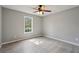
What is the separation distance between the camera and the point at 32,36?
692 centimetres

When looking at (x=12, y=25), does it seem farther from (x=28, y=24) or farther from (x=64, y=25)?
(x=64, y=25)

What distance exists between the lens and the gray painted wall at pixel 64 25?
182 inches

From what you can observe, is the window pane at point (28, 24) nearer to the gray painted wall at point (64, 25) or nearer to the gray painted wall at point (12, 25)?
the gray painted wall at point (12, 25)

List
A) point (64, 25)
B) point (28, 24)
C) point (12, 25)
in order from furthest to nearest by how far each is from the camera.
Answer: point (28, 24), point (64, 25), point (12, 25)

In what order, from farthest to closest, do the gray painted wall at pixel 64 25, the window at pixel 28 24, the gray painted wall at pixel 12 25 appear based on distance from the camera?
the window at pixel 28 24, the gray painted wall at pixel 12 25, the gray painted wall at pixel 64 25

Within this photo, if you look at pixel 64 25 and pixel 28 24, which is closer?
pixel 64 25

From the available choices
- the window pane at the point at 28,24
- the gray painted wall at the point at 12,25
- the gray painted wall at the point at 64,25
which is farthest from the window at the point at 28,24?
the gray painted wall at the point at 64,25

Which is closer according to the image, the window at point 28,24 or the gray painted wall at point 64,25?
the gray painted wall at point 64,25

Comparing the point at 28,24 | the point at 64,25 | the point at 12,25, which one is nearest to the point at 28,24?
the point at 28,24

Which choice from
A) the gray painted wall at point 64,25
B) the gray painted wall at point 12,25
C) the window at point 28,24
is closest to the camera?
the gray painted wall at point 64,25

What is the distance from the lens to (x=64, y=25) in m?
5.43

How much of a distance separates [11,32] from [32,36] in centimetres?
222
